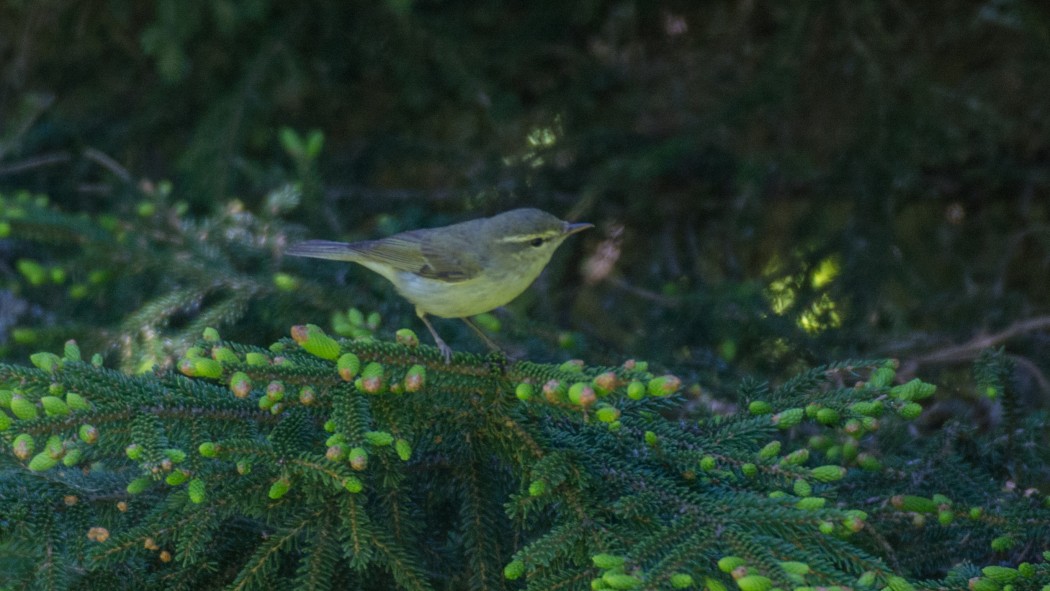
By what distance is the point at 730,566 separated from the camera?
1813 millimetres

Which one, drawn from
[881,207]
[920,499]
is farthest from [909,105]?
[920,499]

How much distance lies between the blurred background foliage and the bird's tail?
13 centimetres

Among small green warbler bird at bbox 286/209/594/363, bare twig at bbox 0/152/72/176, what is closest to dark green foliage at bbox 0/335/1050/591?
small green warbler bird at bbox 286/209/594/363

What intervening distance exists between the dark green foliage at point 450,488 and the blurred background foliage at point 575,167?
40.8 inches

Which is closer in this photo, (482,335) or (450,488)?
(450,488)

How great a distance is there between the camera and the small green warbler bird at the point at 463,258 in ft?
11.2

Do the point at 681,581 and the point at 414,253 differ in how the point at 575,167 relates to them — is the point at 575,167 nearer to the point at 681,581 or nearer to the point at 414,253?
the point at 414,253

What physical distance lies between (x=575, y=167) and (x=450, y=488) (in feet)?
8.19

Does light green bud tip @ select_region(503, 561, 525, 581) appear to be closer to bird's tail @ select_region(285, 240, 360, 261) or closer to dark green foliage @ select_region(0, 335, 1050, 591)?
dark green foliage @ select_region(0, 335, 1050, 591)

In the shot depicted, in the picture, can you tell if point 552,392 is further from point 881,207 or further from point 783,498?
point 881,207

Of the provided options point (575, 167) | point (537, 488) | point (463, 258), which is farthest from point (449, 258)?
point (537, 488)

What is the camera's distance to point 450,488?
8.27 feet

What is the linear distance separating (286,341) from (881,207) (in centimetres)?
303

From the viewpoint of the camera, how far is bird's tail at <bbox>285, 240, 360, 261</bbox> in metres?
3.61
